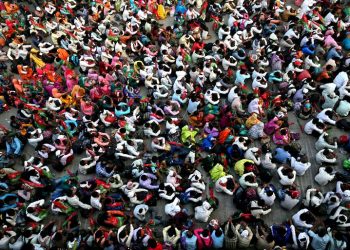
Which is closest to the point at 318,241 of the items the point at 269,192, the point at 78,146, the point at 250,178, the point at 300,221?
the point at 300,221

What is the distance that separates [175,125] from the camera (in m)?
9.62

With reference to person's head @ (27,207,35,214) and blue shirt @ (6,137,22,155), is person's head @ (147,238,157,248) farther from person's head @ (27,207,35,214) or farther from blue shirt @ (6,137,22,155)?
blue shirt @ (6,137,22,155)

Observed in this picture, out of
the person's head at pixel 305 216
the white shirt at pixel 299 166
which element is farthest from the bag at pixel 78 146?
the person's head at pixel 305 216

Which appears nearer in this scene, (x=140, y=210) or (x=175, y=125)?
(x=140, y=210)

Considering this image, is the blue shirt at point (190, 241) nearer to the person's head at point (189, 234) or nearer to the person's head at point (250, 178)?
the person's head at point (189, 234)

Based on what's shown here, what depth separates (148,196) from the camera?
8.37m

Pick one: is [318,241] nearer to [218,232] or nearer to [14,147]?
[218,232]

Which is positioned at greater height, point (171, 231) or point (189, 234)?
point (189, 234)

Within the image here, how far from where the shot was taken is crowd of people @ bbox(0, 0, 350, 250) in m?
7.76

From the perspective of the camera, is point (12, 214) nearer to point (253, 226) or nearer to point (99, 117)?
point (99, 117)

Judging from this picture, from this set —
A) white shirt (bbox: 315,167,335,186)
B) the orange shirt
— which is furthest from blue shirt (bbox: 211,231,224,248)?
the orange shirt

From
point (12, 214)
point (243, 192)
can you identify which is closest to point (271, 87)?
point (243, 192)

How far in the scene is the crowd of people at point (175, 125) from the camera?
7.76 meters

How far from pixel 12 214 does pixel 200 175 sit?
4.60m
